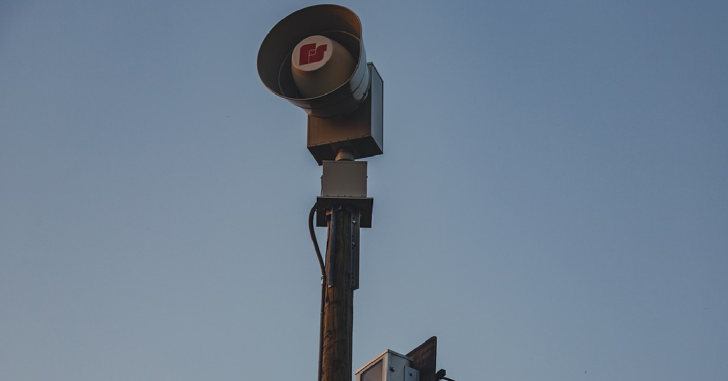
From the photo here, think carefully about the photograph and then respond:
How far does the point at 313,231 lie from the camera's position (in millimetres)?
5918

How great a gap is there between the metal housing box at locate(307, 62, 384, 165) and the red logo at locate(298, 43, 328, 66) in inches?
18.0

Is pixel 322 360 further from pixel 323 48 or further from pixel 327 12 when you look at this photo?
pixel 327 12

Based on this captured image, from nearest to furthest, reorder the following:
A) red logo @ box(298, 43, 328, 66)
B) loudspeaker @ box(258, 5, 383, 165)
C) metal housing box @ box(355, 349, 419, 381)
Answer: metal housing box @ box(355, 349, 419, 381)
loudspeaker @ box(258, 5, 383, 165)
red logo @ box(298, 43, 328, 66)

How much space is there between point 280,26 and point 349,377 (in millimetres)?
3024

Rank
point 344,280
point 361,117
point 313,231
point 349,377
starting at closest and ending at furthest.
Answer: point 349,377, point 344,280, point 313,231, point 361,117

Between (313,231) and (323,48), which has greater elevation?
(323,48)

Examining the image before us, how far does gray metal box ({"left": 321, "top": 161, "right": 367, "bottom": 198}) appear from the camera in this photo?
5.95m

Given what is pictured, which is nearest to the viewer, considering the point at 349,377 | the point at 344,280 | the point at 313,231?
the point at 349,377

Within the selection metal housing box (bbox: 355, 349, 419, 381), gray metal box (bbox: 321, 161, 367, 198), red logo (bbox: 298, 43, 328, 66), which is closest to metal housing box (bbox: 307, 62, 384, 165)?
gray metal box (bbox: 321, 161, 367, 198)

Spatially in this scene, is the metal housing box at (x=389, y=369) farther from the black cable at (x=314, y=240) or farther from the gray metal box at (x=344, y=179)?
the gray metal box at (x=344, y=179)

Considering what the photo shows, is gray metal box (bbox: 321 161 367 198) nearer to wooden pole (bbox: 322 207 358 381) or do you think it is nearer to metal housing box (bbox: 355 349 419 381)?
wooden pole (bbox: 322 207 358 381)

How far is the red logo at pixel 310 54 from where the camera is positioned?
20.7ft

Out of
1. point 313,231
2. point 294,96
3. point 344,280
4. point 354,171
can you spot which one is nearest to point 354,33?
point 294,96

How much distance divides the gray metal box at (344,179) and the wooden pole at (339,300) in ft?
0.50
